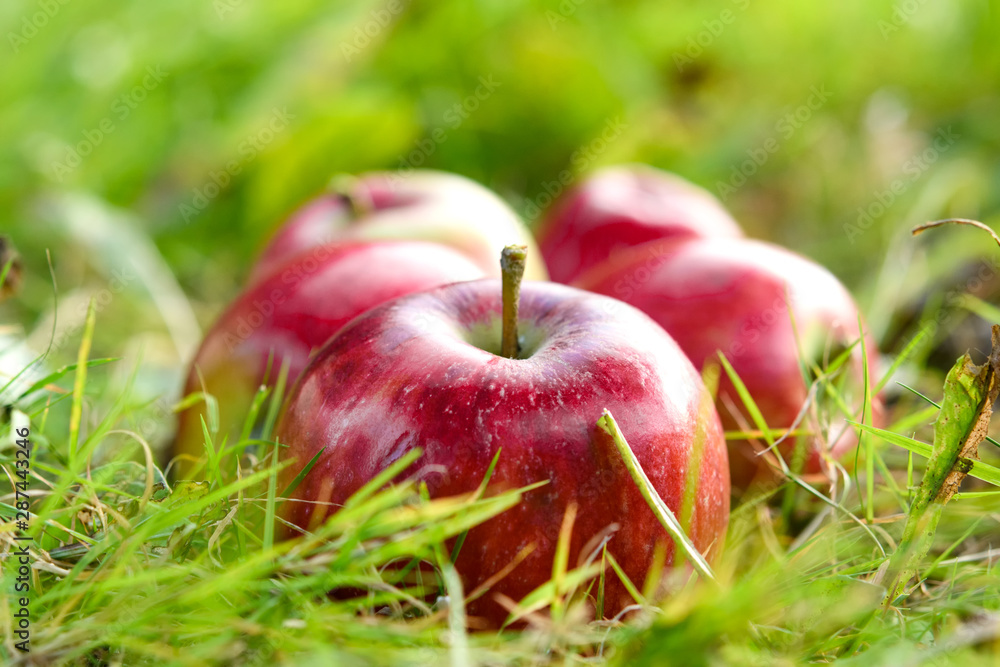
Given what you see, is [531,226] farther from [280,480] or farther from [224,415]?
[280,480]

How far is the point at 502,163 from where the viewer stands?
2.36 meters

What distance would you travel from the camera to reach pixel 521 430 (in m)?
0.77

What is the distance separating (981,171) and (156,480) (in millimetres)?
2135
